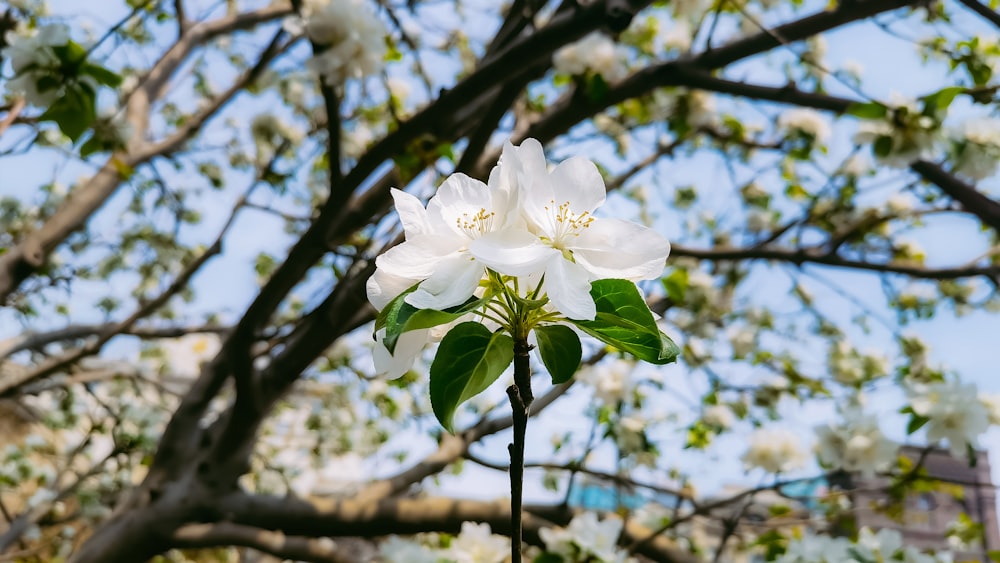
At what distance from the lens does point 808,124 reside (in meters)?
2.95

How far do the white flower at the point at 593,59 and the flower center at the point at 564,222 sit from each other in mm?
1648

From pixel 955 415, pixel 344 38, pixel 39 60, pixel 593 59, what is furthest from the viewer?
pixel 593 59

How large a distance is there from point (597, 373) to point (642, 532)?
0.64 metres

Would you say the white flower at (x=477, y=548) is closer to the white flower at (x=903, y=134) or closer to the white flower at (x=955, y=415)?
the white flower at (x=955, y=415)

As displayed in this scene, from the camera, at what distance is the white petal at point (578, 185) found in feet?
1.83

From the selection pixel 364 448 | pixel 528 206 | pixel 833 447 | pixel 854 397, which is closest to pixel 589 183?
pixel 528 206

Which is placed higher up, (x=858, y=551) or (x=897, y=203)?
(x=897, y=203)

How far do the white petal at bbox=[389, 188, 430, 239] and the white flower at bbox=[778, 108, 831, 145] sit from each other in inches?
109

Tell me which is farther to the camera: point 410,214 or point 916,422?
point 916,422

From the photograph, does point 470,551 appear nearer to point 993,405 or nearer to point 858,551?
point 858,551

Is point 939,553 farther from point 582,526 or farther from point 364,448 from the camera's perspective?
point 364,448

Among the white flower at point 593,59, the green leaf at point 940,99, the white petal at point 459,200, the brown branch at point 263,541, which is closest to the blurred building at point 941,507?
the green leaf at point 940,99

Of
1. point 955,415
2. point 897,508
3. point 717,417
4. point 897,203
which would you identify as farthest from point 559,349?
point 897,203

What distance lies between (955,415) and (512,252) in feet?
6.49
